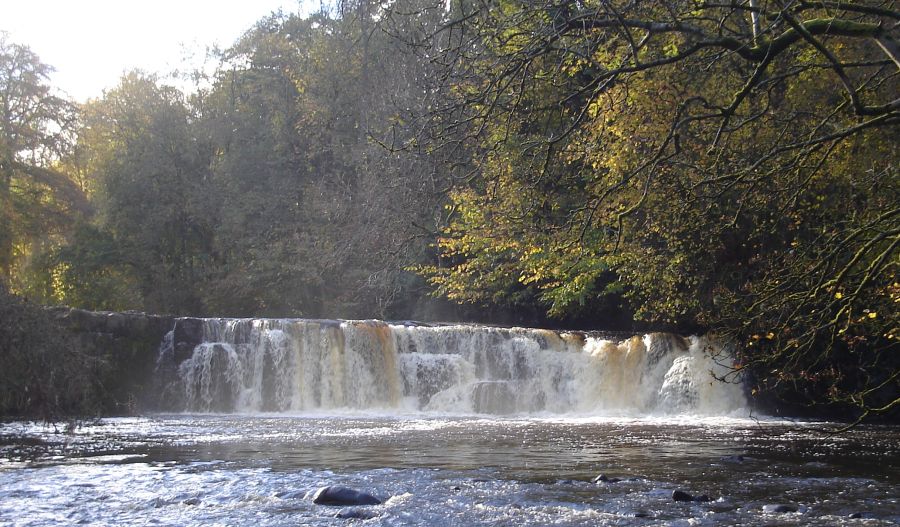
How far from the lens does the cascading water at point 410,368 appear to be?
1983 cm

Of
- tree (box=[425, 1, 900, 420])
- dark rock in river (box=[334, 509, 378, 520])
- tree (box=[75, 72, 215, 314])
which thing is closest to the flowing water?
dark rock in river (box=[334, 509, 378, 520])

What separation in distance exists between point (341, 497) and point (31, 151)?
31136mm

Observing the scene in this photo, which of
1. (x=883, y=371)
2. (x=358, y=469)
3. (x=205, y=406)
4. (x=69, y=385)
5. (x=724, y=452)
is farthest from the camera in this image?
(x=205, y=406)

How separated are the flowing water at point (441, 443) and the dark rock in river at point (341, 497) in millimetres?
152

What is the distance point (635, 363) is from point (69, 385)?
12.0 meters

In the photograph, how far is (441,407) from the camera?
20.4 metres

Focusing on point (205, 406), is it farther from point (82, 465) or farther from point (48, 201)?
point (48, 201)

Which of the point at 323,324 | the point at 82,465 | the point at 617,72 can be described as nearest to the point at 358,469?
the point at 82,465

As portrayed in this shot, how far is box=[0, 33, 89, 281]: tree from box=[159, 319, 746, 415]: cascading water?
1527cm

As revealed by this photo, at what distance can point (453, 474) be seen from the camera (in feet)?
31.9

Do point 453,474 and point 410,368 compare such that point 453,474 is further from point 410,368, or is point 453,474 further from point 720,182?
point 410,368

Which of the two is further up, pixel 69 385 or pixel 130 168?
pixel 130 168

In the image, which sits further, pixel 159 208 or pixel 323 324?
Answer: pixel 159 208

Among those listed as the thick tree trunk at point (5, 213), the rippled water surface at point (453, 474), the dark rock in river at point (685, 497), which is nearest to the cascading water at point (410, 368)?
the rippled water surface at point (453, 474)
